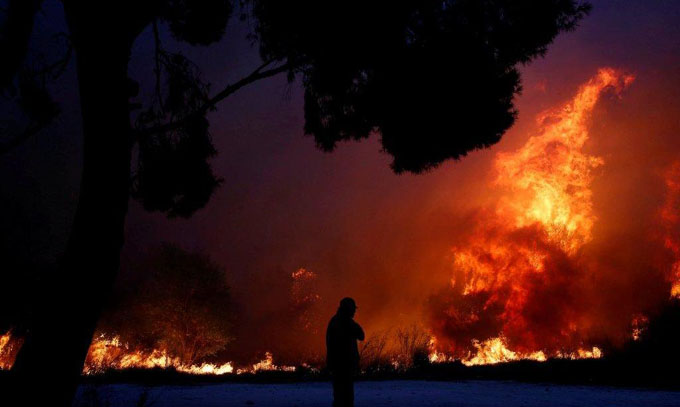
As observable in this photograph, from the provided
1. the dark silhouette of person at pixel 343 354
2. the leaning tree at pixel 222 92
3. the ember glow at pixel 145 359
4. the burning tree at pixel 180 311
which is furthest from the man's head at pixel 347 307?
the burning tree at pixel 180 311

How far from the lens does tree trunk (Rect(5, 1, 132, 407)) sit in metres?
3.90

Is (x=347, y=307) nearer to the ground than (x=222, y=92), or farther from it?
nearer to the ground

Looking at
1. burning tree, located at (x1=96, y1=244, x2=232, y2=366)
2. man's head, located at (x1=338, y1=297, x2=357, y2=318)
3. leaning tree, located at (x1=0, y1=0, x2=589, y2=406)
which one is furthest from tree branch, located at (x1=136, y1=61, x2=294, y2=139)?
burning tree, located at (x1=96, y1=244, x2=232, y2=366)

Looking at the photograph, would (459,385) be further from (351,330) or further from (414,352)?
(351,330)

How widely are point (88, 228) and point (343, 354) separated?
379 centimetres

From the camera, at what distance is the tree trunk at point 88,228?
390 centimetres

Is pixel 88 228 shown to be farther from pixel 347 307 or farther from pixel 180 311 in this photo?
pixel 180 311

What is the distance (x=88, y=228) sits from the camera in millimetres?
4422

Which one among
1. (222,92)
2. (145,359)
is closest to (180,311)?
(145,359)

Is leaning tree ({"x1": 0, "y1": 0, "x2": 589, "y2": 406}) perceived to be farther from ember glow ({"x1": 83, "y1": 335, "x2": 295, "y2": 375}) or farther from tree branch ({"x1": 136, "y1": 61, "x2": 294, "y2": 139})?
ember glow ({"x1": 83, "y1": 335, "x2": 295, "y2": 375})

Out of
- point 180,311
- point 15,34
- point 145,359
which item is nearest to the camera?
point 15,34

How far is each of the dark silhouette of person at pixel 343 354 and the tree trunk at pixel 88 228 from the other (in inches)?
125

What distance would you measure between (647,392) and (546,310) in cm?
2943

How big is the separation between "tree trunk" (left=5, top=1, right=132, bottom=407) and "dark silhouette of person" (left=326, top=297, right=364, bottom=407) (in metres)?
3.17
